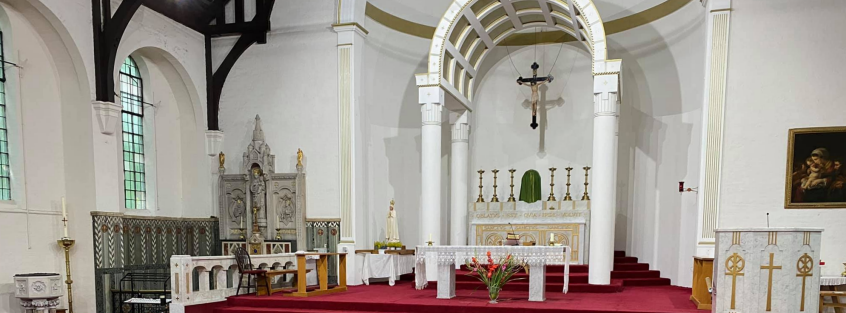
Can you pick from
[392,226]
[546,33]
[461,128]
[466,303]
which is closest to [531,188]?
[461,128]

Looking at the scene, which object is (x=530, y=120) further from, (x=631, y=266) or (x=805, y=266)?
(x=805, y=266)

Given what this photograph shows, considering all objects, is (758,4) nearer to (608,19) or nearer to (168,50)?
(608,19)

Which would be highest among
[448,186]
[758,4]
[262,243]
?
[758,4]

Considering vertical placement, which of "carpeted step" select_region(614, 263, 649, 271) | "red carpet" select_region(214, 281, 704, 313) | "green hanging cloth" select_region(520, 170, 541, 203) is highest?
"green hanging cloth" select_region(520, 170, 541, 203)

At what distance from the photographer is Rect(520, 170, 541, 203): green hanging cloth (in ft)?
39.9

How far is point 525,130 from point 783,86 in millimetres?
5872

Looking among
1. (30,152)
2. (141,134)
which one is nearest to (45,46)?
(30,152)

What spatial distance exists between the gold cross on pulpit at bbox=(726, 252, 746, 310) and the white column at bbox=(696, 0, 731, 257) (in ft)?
9.30

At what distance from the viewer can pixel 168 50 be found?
1117cm

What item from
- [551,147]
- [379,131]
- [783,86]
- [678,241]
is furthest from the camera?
[551,147]

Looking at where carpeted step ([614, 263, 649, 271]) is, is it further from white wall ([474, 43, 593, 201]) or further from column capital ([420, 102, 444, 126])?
column capital ([420, 102, 444, 126])

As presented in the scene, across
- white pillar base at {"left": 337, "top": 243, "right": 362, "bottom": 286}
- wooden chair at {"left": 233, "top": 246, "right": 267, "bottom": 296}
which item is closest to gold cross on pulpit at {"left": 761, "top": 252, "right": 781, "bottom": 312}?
wooden chair at {"left": 233, "top": 246, "right": 267, "bottom": 296}

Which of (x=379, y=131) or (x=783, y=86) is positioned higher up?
(x=783, y=86)

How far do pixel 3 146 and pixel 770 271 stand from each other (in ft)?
34.4
